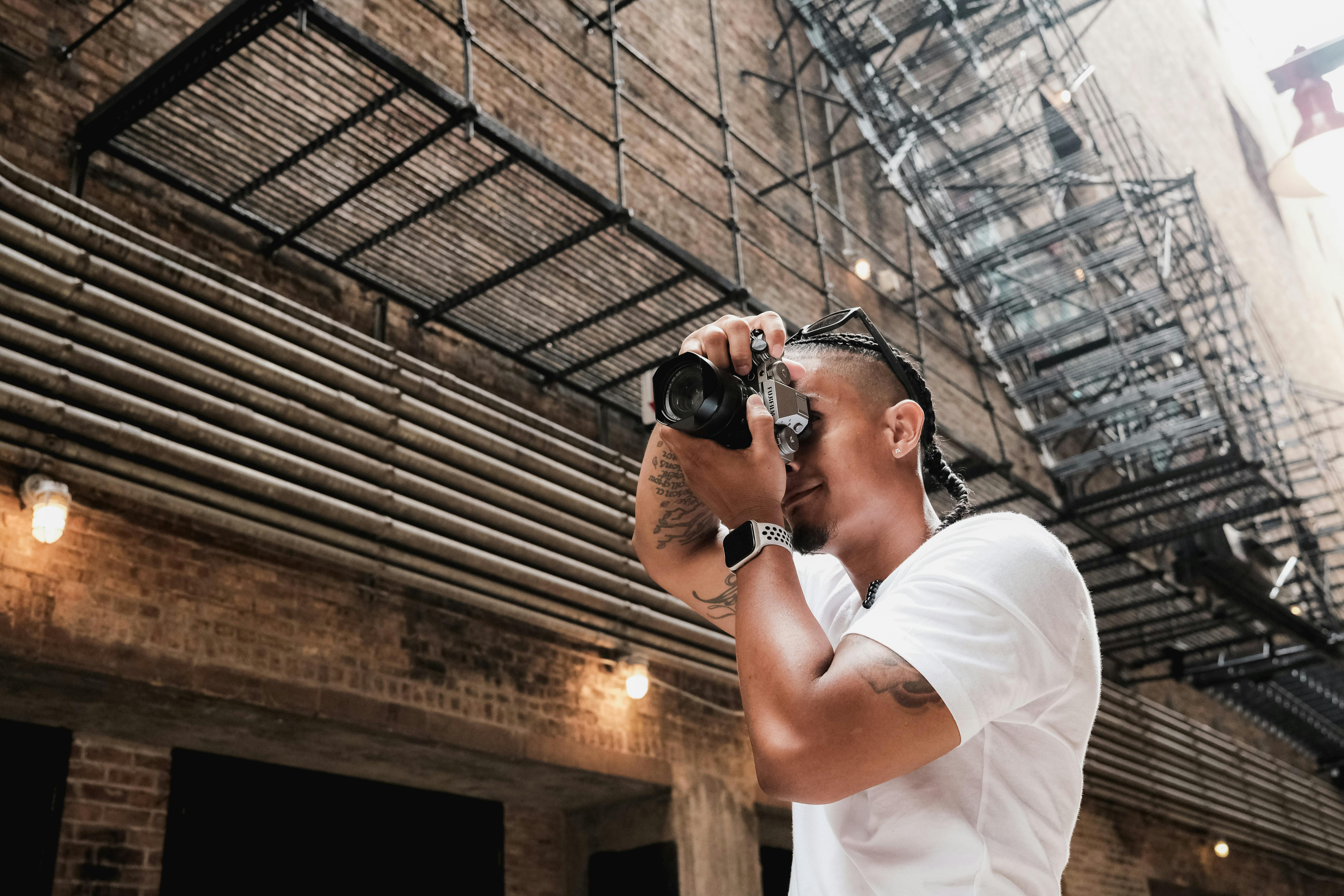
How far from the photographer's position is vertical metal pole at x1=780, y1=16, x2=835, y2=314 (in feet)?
31.0

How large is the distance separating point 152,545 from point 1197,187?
67.9 feet

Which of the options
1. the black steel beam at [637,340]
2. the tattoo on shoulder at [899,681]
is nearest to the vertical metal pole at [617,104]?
the black steel beam at [637,340]

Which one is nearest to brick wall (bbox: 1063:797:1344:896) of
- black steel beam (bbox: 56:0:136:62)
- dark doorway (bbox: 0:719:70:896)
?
dark doorway (bbox: 0:719:70:896)

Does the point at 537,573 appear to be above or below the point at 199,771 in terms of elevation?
above

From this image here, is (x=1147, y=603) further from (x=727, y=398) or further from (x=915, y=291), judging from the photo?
(x=727, y=398)

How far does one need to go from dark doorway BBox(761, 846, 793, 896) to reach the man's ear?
7527 mm

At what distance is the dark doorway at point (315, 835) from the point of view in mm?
5852

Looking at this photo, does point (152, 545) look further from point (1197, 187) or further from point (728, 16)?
point (1197, 187)

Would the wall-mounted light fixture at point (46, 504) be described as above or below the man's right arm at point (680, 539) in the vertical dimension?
above

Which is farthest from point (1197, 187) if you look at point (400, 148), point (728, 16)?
point (400, 148)

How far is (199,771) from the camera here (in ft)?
19.6

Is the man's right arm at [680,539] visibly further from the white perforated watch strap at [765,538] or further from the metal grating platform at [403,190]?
the metal grating platform at [403,190]

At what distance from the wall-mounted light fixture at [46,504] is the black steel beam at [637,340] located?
357 centimetres

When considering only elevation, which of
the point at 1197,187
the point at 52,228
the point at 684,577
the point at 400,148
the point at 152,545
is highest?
the point at 1197,187
